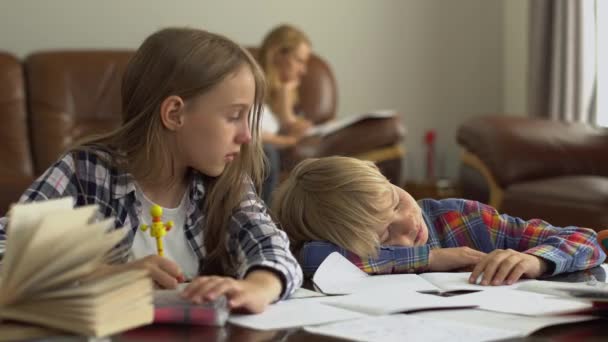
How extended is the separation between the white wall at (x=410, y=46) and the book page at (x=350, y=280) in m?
3.74

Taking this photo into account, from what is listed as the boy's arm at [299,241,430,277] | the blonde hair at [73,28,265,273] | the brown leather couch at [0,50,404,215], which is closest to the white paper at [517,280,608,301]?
the boy's arm at [299,241,430,277]

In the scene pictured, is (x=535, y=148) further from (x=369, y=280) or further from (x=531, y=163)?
(x=369, y=280)

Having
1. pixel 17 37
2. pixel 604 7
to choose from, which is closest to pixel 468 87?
pixel 604 7

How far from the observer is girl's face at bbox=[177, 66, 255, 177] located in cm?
154

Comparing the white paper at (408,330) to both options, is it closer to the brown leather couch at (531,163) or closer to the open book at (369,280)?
the open book at (369,280)

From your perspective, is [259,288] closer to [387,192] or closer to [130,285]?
[130,285]

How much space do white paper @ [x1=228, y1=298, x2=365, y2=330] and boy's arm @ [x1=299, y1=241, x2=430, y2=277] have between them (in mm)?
280

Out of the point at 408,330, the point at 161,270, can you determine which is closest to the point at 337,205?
the point at 161,270

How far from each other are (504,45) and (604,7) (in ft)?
3.40

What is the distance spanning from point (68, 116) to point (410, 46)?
2293 millimetres

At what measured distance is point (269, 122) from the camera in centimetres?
450

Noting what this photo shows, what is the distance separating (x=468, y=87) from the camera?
5.92m

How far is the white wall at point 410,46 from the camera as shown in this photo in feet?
17.4

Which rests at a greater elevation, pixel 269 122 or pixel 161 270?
pixel 161 270
